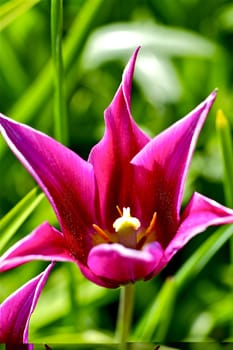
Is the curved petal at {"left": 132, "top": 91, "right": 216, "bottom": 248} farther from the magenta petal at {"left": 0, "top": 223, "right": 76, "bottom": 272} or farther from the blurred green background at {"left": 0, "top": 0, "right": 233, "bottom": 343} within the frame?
the blurred green background at {"left": 0, "top": 0, "right": 233, "bottom": 343}

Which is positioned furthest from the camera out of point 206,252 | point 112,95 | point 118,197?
point 112,95

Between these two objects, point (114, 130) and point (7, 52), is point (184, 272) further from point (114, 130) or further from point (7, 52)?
point (7, 52)

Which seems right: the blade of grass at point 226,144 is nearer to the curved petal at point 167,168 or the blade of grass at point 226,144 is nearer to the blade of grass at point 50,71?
the curved petal at point 167,168

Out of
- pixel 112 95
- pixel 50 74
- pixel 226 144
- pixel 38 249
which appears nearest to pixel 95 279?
pixel 38 249

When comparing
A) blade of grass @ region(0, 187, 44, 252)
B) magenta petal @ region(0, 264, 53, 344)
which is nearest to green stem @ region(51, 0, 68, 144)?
blade of grass @ region(0, 187, 44, 252)

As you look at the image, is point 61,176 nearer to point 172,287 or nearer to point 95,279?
point 95,279

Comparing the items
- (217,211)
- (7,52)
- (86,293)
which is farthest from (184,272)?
(7,52)

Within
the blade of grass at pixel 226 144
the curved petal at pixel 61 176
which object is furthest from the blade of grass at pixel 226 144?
the curved petal at pixel 61 176
